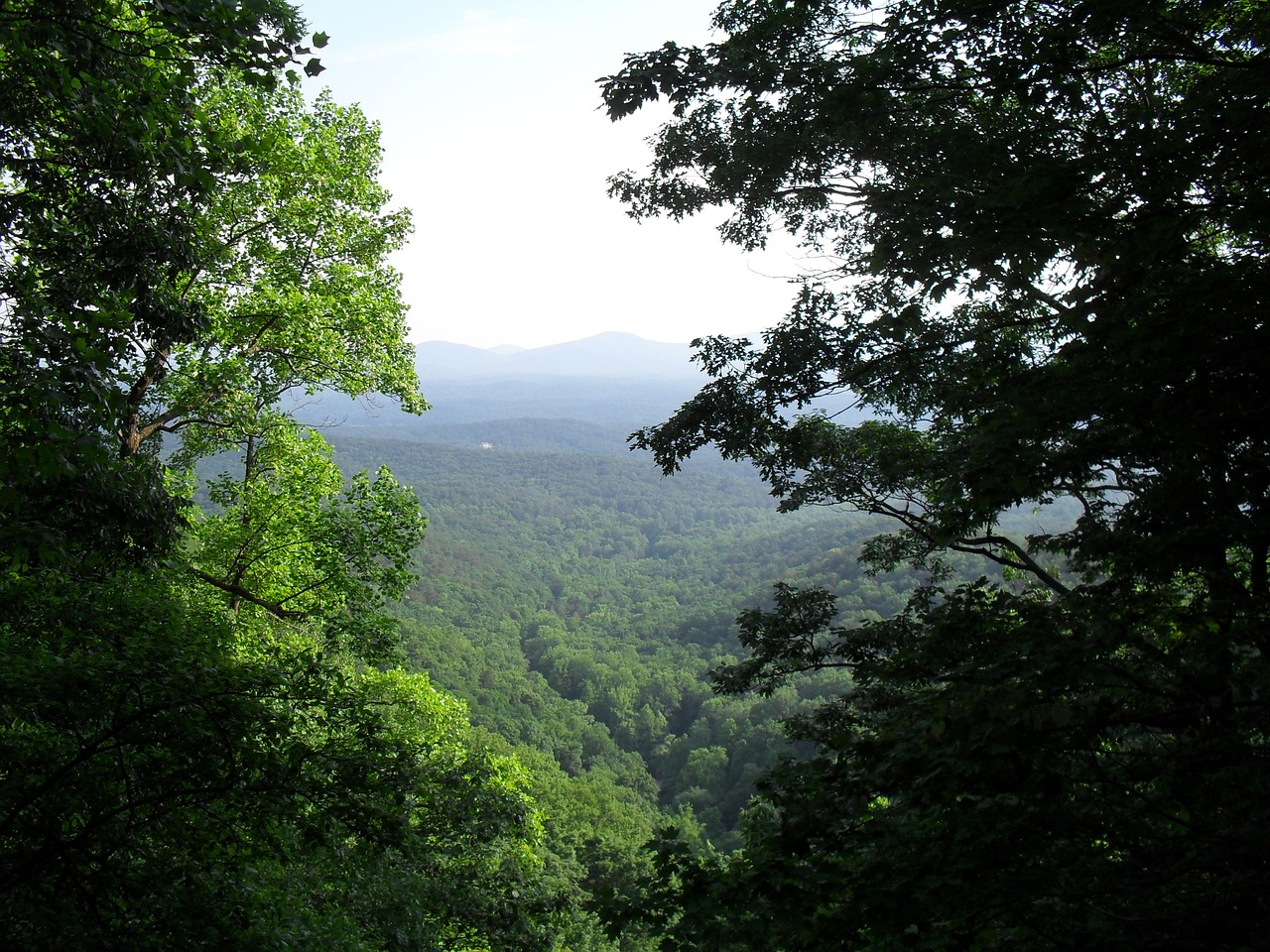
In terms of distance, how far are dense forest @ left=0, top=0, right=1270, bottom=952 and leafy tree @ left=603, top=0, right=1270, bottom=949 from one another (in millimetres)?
30

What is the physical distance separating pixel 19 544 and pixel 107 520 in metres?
1.72

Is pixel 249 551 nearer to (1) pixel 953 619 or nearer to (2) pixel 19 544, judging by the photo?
(2) pixel 19 544

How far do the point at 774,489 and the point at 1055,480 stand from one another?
375 cm

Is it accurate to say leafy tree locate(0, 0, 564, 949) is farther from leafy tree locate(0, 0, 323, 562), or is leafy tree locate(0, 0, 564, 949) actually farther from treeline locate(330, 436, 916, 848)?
treeline locate(330, 436, 916, 848)

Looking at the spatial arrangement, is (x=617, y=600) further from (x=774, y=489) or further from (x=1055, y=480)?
(x=1055, y=480)

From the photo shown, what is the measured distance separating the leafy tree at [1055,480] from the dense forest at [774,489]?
30 mm

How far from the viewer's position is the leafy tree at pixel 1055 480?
3.18 m

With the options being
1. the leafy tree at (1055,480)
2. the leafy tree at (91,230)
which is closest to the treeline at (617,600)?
the leafy tree at (1055,480)

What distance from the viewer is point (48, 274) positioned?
15.3 ft

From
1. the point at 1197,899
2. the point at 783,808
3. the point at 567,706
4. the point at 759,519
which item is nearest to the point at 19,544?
the point at 783,808

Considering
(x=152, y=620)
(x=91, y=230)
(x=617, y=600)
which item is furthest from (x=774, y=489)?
(x=617, y=600)

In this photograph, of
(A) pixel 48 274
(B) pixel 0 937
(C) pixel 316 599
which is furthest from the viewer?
(C) pixel 316 599

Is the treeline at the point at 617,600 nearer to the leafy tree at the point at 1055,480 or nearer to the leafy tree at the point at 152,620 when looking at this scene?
the leafy tree at the point at 1055,480

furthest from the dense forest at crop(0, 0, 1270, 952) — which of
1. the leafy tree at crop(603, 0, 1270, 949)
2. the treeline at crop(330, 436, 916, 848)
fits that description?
the treeline at crop(330, 436, 916, 848)
